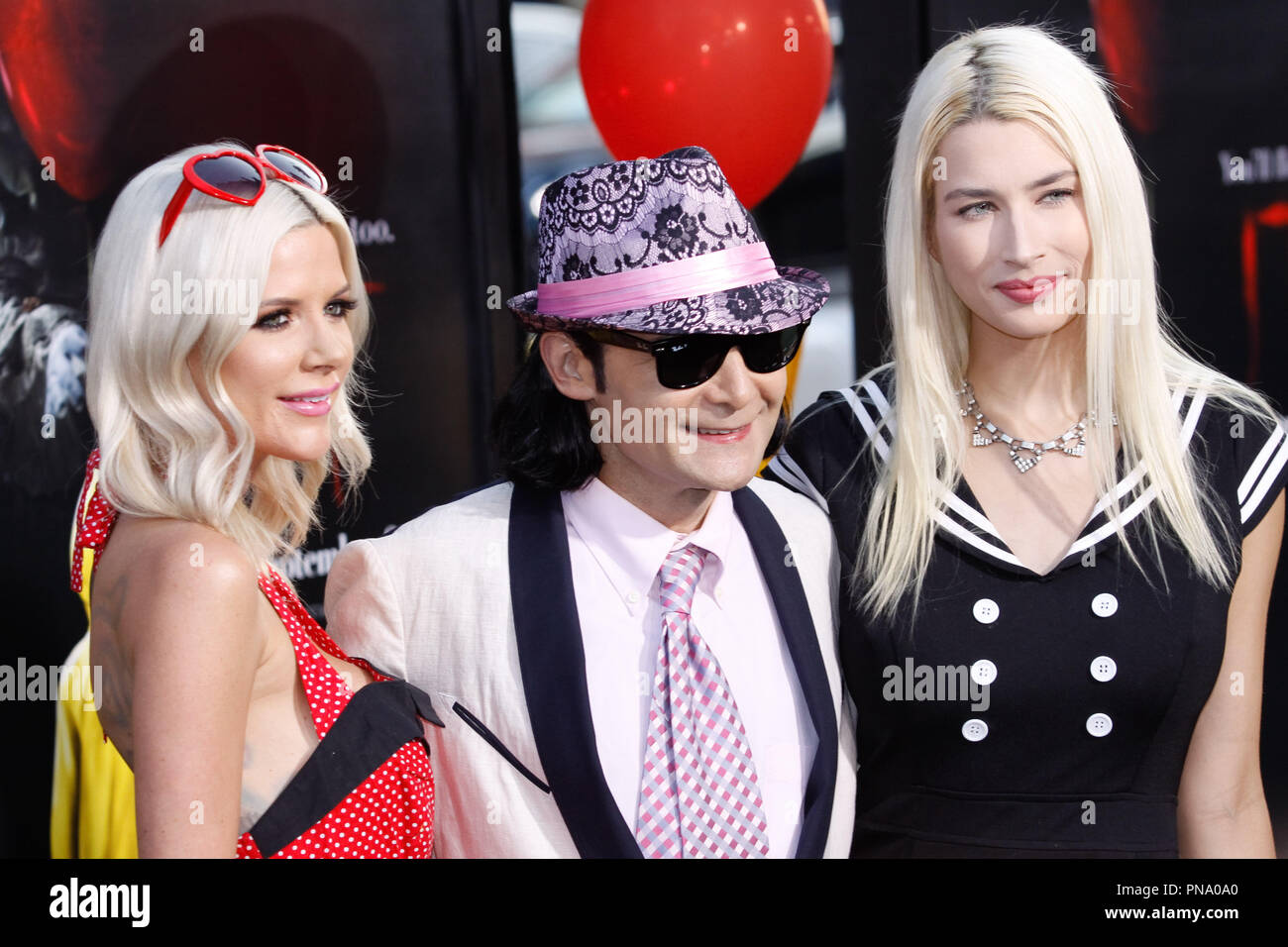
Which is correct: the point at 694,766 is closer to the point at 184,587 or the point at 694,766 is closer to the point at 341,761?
the point at 341,761

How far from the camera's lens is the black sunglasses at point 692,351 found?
6.51ft

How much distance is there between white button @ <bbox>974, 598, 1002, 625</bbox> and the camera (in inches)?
87.2

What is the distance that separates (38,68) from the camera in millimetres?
3178

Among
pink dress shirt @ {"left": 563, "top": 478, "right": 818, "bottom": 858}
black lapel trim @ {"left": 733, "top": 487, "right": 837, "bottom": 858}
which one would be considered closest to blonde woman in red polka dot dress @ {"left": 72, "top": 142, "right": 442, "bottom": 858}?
pink dress shirt @ {"left": 563, "top": 478, "right": 818, "bottom": 858}

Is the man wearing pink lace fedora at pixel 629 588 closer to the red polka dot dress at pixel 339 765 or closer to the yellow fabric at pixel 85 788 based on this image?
the red polka dot dress at pixel 339 765

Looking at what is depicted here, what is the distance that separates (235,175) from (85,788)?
2006 millimetres

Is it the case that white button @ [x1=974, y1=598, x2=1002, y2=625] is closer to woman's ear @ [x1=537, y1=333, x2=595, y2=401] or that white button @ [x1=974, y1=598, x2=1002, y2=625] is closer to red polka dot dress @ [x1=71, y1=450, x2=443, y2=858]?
woman's ear @ [x1=537, y1=333, x2=595, y2=401]

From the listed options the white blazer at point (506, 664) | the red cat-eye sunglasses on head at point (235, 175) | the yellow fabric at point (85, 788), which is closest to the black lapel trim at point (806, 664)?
the white blazer at point (506, 664)

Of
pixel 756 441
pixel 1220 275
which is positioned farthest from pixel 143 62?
pixel 1220 275

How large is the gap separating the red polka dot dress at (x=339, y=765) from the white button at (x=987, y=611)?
0.97 metres

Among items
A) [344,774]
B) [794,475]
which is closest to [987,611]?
[794,475]

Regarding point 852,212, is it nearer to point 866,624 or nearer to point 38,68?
point 866,624

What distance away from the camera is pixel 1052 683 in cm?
219
